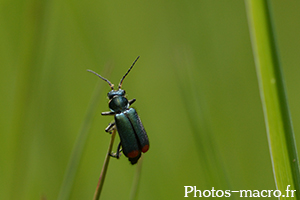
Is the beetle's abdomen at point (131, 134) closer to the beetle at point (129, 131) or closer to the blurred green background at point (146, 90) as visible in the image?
the beetle at point (129, 131)

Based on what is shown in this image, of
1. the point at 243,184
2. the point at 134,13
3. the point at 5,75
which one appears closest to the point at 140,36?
the point at 134,13

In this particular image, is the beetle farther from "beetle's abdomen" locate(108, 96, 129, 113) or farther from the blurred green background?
the blurred green background

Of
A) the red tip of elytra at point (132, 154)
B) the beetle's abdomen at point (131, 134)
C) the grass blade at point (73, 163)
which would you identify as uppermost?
the beetle's abdomen at point (131, 134)

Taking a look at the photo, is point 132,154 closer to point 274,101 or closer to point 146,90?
point 274,101

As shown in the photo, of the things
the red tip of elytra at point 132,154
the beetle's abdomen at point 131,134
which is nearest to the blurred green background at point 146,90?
the beetle's abdomen at point 131,134

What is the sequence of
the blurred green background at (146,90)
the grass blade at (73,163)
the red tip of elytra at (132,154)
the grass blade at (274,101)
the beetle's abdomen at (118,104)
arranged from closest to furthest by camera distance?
1. the grass blade at (274,101)
2. the grass blade at (73,163)
3. the blurred green background at (146,90)
4. the red tip of elytra at (132,154)
5. the beetle's abdomen at (118,104)

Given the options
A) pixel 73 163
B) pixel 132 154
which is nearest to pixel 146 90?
pixel 132 154

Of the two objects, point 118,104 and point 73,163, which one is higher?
point 118,104

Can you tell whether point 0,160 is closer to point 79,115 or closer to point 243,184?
point 79,115

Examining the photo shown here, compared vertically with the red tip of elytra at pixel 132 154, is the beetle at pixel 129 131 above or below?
above
